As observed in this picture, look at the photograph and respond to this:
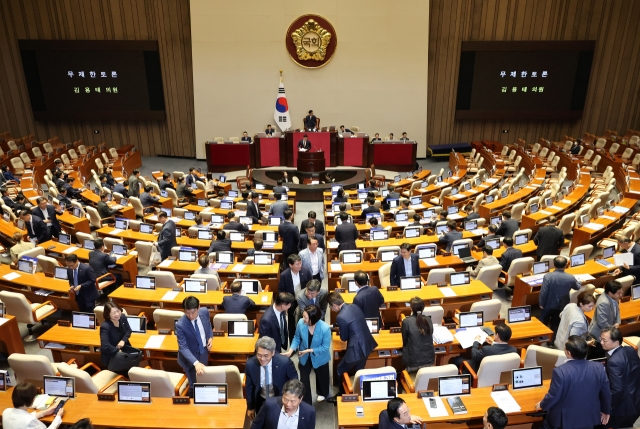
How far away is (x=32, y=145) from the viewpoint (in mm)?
18719

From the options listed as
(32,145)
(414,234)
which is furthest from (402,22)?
(32,145)

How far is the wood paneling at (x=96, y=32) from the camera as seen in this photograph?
18969 mm

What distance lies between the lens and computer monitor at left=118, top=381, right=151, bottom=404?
179 inches

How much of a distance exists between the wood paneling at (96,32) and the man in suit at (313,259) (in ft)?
49.0

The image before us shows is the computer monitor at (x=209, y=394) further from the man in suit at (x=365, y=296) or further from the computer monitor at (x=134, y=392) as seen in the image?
the man in suit at (x=365, y=296)

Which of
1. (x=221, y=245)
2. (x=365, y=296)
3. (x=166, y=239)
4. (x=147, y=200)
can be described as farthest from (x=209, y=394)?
(x=147, y=200)

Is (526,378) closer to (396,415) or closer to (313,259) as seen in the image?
(396,415)

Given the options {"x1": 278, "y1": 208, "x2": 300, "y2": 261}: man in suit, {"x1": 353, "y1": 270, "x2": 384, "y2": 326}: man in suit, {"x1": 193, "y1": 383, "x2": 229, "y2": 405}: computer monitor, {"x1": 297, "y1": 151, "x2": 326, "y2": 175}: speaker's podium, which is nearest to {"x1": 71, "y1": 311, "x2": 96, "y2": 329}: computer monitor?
{"x1": 193, "y1": 383, "x2": 229, "y2": 405}: computer monitor

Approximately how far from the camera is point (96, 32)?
19.2 metres

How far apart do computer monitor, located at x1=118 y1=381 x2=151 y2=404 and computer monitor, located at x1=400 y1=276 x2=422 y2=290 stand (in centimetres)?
373

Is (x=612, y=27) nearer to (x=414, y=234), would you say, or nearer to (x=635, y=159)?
(x=635, y=159)

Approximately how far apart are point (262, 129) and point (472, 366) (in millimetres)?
16171

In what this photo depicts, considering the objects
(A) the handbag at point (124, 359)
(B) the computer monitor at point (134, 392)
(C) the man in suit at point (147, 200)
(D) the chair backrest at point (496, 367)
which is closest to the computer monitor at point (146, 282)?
(A) the handbag at point (124, 359)

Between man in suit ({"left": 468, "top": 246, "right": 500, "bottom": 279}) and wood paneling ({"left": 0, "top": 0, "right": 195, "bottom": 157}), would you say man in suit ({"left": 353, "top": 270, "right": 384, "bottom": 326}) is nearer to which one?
man in suit ({"left": 468, "top": 246, "right": 500, "bottom": 279})
